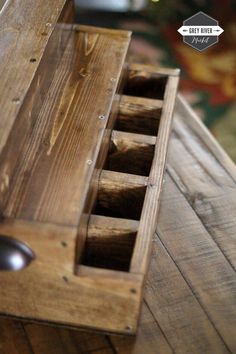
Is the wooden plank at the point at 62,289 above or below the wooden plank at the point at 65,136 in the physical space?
below

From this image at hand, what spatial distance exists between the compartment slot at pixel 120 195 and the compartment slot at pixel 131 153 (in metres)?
0.11

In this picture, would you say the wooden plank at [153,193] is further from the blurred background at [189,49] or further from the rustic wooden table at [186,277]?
the blurred background at [189,49]

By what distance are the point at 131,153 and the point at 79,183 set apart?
269 millimetres

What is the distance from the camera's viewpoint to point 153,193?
1.05 m

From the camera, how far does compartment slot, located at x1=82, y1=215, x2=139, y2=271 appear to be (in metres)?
1.00

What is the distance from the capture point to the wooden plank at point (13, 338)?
1.00 m

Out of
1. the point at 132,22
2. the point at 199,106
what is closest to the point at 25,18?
the point at 199,106

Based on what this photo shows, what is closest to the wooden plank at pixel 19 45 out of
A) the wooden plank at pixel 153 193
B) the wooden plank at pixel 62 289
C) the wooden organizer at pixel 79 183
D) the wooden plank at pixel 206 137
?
the wooden organizer at pixel 79 183

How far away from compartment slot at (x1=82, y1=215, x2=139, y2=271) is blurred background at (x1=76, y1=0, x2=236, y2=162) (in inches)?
26.4

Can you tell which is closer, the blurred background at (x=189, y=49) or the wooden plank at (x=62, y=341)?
the wooden plank at (x=62, y=341)

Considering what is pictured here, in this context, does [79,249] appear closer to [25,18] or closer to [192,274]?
[192,274]

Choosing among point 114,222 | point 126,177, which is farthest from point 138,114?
point 114,222

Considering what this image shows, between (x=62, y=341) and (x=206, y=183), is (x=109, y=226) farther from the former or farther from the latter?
(x=206, y=183)

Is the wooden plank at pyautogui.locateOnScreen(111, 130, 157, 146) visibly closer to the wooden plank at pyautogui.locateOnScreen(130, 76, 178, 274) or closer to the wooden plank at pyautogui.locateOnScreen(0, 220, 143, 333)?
the wooden plank at pyautogui.locateOnScreen(130, 76, 178, 274)
